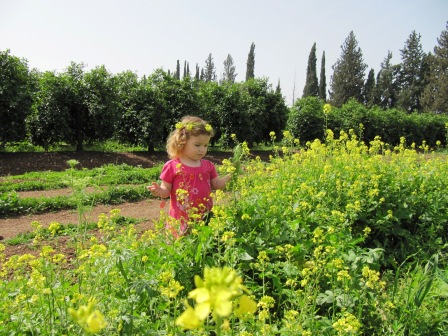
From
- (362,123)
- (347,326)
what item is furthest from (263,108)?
(347,326)

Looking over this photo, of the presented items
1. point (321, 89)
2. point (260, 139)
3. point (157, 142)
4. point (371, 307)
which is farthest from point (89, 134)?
point (321, 89)

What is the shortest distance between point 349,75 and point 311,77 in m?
→ 5.50

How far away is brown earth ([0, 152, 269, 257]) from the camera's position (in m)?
5.05

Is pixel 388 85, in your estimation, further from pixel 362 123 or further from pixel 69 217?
pixel 69 217

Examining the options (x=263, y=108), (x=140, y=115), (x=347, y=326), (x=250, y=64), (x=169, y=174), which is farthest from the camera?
(x=250, y=64)

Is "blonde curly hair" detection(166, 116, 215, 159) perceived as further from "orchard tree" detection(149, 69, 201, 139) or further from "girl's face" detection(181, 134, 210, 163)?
"orchard tree" detection(149, 69, 201, 139)

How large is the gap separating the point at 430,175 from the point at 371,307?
2.72 meters

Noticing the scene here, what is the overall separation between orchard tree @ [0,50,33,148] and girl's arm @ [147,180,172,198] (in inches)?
367

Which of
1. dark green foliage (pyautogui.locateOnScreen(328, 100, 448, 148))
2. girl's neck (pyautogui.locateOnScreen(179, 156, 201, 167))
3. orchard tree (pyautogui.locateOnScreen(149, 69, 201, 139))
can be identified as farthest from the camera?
dark green foliage (pyautogui.locateOnScreen(328, 100, 448, 148))

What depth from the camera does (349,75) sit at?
158 ft

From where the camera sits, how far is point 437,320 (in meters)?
2.19

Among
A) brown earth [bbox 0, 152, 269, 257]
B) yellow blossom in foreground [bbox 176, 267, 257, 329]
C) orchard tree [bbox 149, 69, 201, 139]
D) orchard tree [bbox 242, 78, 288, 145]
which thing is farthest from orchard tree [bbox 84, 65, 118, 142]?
yellow blossom in foreground [bbox 176, 267, 257, 329]

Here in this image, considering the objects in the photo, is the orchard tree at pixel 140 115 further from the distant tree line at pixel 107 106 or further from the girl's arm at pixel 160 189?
the girl's arm at pixel 160 189

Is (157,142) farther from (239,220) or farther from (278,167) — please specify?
(239,220)
